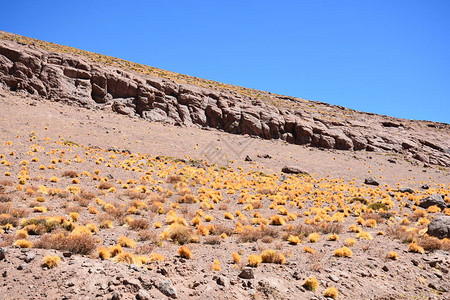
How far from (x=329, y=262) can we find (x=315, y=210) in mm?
7782

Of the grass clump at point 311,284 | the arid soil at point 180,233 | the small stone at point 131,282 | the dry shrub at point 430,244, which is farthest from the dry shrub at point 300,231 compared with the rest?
the small stone at point 131,282

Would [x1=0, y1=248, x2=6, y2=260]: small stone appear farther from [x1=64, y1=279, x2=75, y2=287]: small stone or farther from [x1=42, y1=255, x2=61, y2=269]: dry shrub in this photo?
[x1=64, y1=279, x2=75, y2=287]: small stone

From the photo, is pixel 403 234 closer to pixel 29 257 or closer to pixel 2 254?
pixel 29 257

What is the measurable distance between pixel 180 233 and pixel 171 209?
4640 mm

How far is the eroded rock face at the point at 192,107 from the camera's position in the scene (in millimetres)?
39469

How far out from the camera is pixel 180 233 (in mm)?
9812

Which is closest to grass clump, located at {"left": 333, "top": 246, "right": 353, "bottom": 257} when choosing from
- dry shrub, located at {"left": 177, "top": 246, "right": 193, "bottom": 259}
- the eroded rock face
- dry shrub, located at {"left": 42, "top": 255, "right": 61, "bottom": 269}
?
dry shrub, located at {"left": 177, "top": 246, "right": 193, "bottom": 259}

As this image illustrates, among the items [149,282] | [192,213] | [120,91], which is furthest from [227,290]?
[120,91]

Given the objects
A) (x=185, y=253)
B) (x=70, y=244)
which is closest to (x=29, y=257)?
(x=70, y=244)

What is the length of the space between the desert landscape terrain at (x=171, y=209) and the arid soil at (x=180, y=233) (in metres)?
0.05

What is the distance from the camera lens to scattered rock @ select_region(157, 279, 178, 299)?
5609 millimetres

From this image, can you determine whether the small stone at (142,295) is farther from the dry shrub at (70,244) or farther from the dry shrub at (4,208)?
the dry shrub at (4,208)

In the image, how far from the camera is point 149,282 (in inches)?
226

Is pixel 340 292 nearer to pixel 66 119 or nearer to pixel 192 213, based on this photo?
pixel 192 213
